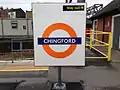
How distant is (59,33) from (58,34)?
3 centimetres

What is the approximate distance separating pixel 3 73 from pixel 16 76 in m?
0.53

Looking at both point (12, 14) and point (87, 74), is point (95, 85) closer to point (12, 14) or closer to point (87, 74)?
point (87, 74)

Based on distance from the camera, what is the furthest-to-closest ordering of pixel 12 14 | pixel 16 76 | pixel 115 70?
1. pixel 12 14
2. pixel 115 70
3. pixel 16 76

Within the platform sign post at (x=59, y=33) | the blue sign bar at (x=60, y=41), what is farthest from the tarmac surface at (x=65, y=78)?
the blue sign bar at (x=60, y=41)

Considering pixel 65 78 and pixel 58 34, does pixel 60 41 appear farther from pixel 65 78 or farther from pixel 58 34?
pixel 65 78

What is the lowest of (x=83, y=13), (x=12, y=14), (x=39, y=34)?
(x=39, y=34)

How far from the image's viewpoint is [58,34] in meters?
3.54

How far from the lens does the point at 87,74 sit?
5379mm

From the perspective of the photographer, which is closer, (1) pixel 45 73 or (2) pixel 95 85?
(2) pixel 95 85

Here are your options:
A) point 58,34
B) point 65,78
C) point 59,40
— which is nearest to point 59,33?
point 58,34

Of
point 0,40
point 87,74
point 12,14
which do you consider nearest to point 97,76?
point 87,74

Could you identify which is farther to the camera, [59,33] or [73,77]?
[73,77]

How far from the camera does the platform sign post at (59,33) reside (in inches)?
137

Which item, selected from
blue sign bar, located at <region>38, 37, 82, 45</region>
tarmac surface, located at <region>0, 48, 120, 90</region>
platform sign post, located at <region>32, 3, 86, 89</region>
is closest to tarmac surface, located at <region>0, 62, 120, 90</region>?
tarmac surface, located at <region>0, 48, 120, 90</region>
